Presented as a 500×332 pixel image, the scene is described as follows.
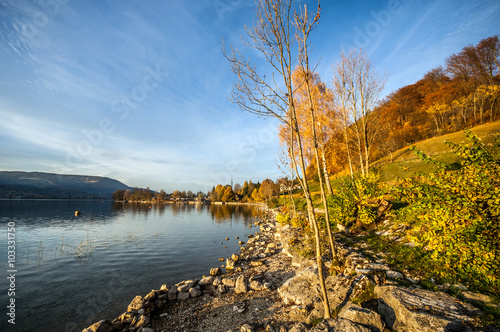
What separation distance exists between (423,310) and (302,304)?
3.00 meters

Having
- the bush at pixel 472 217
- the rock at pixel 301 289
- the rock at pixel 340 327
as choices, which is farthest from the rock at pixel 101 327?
the bush at pixel 472 217

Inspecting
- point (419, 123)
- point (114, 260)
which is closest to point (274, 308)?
point (114, 260)

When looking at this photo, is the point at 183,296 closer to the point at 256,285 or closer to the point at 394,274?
the point at 256,285

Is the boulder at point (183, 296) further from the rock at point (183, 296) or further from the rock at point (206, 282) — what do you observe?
the rock at point (206, 282)

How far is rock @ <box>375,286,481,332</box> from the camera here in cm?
294

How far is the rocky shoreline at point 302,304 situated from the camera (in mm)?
3303

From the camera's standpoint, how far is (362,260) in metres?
5.93

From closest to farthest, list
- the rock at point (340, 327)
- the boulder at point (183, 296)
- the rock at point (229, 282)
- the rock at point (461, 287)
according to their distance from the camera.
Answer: the rock at point (340, 327)
the rock at point (461, 287)
the boulder at point (183, 296)
the rock at point (229, 282)

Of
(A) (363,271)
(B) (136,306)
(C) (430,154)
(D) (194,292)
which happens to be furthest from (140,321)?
(C) (430,154)

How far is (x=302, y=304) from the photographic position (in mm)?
5465

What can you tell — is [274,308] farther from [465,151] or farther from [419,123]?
[419,123]

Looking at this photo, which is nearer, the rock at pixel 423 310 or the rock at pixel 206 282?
the rock at pixel 423 310

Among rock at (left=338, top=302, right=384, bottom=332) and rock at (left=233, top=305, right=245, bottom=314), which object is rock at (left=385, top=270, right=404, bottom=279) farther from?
rock at (left=233, top=305, right=245, bottom=314)

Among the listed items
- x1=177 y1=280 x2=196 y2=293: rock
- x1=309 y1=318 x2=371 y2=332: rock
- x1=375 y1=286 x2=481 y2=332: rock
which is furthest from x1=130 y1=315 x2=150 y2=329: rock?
x1=375 y1=286 x2=481 y2=332: rock
